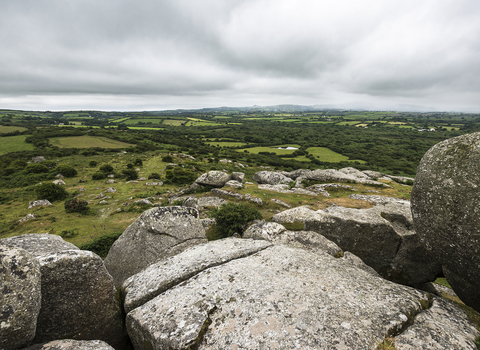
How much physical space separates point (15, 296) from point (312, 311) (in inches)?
340

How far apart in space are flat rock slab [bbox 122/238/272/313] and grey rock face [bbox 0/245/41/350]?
3328 mm

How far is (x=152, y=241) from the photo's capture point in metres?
13.2

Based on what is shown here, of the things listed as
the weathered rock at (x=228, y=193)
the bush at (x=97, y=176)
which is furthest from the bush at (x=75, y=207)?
the bush at (x=97, y=176)

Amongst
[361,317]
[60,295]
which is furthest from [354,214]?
[60,295]

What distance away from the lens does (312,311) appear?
690cm

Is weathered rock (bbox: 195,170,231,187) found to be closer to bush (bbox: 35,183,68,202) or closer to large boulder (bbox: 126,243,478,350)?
bush (bbox: 35,183,68,202)

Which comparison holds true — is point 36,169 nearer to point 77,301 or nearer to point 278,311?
point 77,301

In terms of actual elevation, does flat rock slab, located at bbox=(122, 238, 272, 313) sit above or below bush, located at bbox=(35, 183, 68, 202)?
above

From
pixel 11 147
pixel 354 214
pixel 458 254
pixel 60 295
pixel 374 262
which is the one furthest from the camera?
pixel 11 147

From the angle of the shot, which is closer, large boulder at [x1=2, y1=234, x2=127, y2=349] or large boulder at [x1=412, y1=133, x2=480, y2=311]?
large boulder at [x1=2, y1=234, x2=127, y2=349]

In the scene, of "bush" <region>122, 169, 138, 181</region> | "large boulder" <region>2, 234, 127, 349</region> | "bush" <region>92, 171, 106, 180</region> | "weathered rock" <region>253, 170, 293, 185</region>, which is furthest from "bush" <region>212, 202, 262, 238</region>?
"bush" <region>92, 171, 106, 180</region>

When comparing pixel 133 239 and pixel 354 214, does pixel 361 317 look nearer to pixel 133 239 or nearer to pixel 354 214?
pixel 354 214

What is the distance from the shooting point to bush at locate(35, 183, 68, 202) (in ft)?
98.9

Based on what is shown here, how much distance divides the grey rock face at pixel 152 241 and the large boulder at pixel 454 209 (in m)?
12.4
